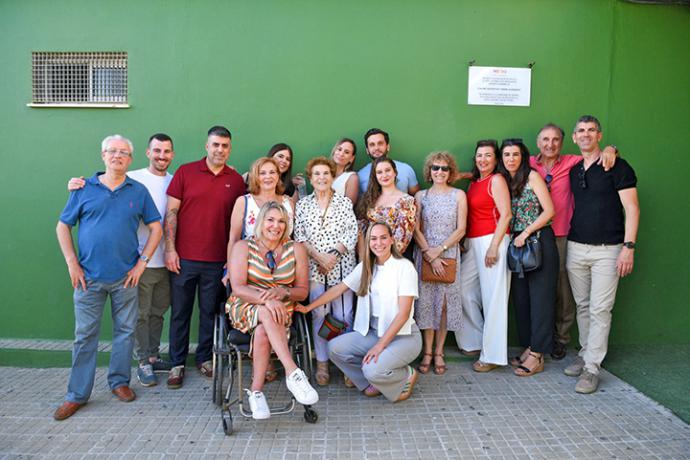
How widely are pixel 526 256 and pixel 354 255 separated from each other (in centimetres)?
142

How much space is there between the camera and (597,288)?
12.6 ft

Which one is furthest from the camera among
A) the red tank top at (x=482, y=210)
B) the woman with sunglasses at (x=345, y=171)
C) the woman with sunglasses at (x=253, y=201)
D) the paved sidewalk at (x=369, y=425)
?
the woman with sunglasses at (x=345, y=171)

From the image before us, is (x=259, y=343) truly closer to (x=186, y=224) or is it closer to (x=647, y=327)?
(x=186, y=224)

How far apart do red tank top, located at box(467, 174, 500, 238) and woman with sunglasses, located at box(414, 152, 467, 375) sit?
161 mm

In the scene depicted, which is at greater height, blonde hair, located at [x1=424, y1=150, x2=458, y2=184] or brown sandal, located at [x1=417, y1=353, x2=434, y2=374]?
blonde hair, located at [x1=424, y1=150, x2=458, y2=184]

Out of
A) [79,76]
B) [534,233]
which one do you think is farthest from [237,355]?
[79,76]

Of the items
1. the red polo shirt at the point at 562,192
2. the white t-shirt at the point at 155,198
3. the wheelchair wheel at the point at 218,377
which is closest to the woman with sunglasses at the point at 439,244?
the red polo shirt at the point at 562,192

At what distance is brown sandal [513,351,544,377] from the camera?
13.2 ft

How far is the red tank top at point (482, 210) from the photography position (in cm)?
402

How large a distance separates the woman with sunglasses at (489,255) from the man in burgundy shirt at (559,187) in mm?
514

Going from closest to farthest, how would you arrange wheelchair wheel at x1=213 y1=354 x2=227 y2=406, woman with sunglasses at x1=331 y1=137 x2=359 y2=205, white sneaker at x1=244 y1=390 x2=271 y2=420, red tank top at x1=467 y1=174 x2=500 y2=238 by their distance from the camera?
1. white sneaker at x1=244 y1=390 x2=271 y2=420
2. wheelchair wheel at x1=213 y1=354 x2=227 y2=406
3. red tank top at x1=467 y1=174 x2=500 y2=238
4. woman with sunglasses at x1=331 y1=137 x2=359 y2=205

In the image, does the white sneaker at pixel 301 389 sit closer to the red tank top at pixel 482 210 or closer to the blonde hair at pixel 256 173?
the blonde hair at pixel 256 173

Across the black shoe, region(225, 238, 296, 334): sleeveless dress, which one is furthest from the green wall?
region(225, 238, 296, 334): sleeveless dress

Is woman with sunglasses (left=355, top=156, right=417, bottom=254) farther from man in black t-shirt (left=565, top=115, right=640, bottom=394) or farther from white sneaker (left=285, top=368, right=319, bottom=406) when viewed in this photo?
man in black t-shirt (left=565, top=115, right=640, bottom=394)
